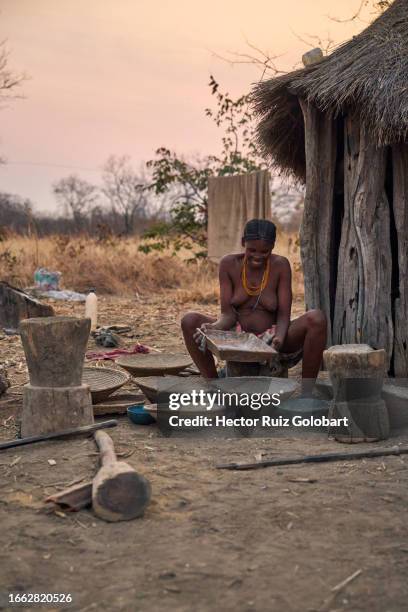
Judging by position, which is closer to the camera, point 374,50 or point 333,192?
point 374,50

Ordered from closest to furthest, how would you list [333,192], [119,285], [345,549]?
[345,549] < [333,192] < [119,285]

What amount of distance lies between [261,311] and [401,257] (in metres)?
1.01

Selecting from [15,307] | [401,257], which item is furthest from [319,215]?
[15,307]

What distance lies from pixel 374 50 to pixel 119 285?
754 cm

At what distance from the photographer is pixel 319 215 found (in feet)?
17.3

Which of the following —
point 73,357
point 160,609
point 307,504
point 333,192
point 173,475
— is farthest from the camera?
point 333,192

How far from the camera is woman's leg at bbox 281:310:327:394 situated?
14.5 feet

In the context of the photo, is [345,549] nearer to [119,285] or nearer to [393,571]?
[393,571]

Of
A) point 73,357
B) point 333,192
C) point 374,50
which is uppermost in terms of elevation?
point 374,50

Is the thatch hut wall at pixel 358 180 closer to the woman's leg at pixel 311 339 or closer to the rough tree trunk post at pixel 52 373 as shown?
the woman's leg at pixel 311 339

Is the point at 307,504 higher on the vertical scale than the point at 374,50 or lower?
lower

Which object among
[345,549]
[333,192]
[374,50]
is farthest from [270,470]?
[374,50]

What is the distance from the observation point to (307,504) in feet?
9.39

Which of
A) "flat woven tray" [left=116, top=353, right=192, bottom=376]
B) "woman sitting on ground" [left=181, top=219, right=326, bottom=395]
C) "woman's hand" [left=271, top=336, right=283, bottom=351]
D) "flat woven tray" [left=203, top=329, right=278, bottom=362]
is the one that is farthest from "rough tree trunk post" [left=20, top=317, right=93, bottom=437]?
"woman's hand" [left=271, top=336, right=283, bottom=351]
